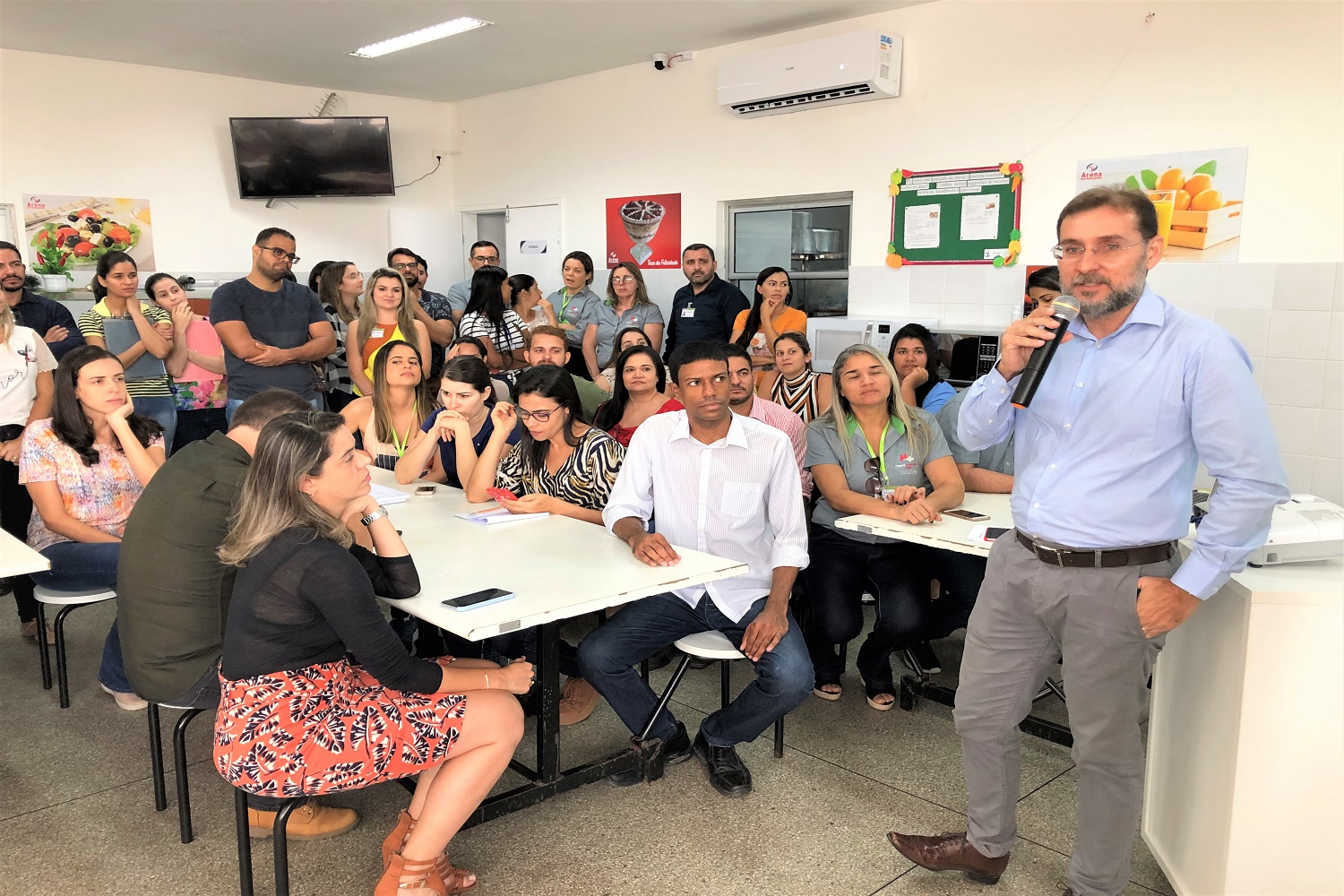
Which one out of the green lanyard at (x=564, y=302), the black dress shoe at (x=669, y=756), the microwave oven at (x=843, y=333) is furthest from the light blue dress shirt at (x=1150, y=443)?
the green lanyard at (x=564, y=302)

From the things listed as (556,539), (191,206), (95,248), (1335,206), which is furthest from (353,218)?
(1335,206)

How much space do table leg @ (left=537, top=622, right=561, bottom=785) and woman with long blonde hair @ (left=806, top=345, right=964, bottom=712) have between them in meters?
1.13

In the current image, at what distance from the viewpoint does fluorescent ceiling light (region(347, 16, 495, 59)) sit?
6.38 meters

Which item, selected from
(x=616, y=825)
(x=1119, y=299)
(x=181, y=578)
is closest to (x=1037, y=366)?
(x=1119, y=299)

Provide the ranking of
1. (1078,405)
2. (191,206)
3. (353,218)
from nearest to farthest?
(1078,405) → (191,206) → (353,218)

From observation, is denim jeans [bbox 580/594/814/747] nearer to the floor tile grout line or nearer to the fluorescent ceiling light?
the floor tile grout line

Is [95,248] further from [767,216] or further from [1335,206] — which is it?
[1335,206]

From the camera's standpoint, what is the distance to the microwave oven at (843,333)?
600 centimetres

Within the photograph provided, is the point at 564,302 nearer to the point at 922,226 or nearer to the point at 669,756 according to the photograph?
the point at 922,226

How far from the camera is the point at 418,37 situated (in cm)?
670

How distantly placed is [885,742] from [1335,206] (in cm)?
341

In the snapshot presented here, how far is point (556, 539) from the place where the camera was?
2.94 metres

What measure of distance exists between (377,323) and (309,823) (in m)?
3.31

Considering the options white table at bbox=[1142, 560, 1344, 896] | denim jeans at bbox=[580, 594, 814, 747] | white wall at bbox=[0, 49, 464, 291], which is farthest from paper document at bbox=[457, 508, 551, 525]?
white wall at bbox=[0, 49, 464, 291]
